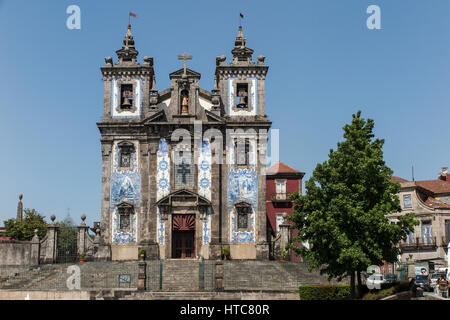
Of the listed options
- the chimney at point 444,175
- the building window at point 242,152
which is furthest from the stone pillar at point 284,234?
the chimney at point 444,175

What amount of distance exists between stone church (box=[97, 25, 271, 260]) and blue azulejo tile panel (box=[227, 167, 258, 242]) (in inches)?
2.8

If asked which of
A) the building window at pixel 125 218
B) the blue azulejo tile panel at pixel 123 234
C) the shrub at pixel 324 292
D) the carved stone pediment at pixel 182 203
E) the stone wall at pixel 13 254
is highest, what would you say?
the carved stone pediment at pixel 182 203

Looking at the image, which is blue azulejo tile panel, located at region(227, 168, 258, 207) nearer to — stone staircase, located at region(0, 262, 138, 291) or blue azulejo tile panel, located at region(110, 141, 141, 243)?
blue azulejo tile panel, located at region(110, 141, 141, 243)

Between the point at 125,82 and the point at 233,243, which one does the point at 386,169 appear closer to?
the point at 233,243

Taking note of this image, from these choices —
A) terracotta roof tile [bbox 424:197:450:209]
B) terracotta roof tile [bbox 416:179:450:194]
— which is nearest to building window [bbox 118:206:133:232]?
terracotta roof tile [bbox 424:197:450:209]

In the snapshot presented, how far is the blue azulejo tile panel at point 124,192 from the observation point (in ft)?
137

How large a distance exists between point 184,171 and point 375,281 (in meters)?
17.4

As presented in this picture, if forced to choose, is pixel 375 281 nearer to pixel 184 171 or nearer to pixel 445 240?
pixel 184 171

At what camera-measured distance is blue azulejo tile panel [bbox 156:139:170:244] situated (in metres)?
41.5

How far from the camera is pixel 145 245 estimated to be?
41.1m

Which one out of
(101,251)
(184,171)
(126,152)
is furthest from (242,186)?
(101,251)

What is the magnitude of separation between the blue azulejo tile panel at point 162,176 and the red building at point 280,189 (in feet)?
54.9

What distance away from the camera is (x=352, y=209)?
2561cm

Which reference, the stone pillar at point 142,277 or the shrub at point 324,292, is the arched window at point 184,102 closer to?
A: the stone pillar at point 142,277
